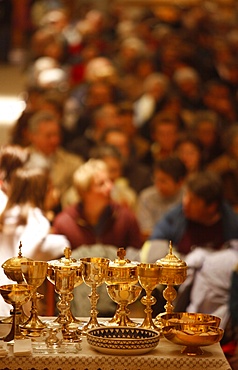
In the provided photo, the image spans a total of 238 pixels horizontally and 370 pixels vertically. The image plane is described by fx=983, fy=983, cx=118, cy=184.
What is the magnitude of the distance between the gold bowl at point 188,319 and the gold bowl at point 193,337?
2.4 inches

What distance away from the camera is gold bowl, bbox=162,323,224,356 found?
375cm

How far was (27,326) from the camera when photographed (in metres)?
3.98

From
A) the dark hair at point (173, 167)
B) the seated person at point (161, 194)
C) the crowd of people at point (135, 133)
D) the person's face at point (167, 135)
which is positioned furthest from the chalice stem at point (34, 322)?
the person's face at point (167, 135)

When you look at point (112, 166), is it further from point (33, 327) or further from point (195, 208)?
point (33, 327)

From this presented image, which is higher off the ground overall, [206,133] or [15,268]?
[206,133]

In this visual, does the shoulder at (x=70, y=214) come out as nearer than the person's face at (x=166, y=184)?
Yes

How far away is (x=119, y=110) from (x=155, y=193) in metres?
2.92

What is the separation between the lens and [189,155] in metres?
9.96

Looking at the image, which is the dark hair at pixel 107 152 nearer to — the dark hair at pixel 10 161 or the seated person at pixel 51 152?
the seated person at pixel 51 152

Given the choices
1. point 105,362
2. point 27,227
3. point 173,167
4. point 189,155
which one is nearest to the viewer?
→ point 105,362

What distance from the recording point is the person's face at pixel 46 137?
29.8 ft

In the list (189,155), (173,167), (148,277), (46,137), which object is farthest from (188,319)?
(189,155)

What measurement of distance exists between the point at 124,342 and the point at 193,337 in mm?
263

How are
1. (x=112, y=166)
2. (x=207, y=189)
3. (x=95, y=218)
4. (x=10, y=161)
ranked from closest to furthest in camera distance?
(x=10, y=161) → (x=207, y=189) → (x=95, y=218) → (x=112, y=166)
